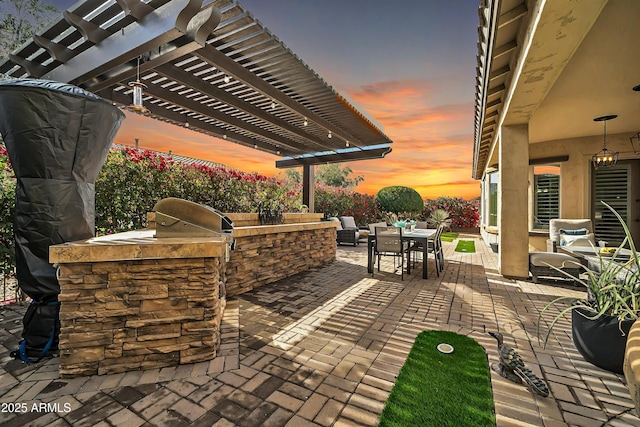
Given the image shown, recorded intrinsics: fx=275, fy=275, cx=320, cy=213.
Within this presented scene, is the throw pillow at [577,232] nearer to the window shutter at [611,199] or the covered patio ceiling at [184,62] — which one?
the window shutter at [611,199]

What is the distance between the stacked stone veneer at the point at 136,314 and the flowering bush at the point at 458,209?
14.8 meters

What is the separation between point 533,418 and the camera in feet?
5.28

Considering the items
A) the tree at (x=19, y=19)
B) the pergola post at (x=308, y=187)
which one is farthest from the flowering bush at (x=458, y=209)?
the tree at (x=19, y=19)

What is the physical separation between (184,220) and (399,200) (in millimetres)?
12941

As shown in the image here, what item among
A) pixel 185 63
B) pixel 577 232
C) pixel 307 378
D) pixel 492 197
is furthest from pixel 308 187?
pixel 307 378

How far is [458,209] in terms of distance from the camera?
49.2 ft

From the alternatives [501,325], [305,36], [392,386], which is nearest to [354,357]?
[392,386]

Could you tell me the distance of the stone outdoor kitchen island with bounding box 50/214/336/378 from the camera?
194 centimetres

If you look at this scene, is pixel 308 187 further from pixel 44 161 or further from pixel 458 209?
pixel 458 209

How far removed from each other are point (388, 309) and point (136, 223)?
401cm

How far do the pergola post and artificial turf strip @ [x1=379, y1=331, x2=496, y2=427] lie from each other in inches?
262

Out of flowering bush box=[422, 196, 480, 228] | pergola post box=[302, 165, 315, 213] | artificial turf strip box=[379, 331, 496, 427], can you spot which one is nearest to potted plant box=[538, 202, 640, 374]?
artificial turf strip box=[379, 331, 496, 427]

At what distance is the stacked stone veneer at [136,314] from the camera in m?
1.95

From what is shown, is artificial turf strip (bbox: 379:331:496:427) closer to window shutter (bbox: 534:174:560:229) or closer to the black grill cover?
the black grill cover
